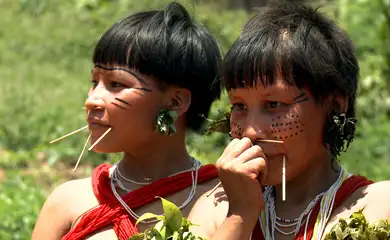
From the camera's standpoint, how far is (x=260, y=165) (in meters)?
3.27

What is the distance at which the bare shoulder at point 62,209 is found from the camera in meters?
4.16

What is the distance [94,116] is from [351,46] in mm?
1120

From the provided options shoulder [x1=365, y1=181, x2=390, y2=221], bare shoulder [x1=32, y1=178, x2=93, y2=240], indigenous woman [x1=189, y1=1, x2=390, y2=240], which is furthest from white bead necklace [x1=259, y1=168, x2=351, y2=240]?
bare shoulder [x1=32, y1=178, x2=93, y2=240]

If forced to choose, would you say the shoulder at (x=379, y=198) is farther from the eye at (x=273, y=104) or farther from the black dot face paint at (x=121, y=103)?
the black dot face paint at (x=121, y=103)

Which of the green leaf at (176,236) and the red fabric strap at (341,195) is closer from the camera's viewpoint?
the green leaf at (176,236)

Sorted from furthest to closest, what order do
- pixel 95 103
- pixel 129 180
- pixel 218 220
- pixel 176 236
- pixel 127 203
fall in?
1. pixel 129 180
2. pixel 127 203
3. pixel 95 103
4. pixel 218 220
5. pixel 176 236

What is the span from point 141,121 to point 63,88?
22.7 ft

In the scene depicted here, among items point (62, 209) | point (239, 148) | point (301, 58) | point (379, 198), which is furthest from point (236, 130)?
point (62, 209)

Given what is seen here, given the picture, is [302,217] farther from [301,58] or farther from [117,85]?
[117,85]

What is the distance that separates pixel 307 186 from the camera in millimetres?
3502

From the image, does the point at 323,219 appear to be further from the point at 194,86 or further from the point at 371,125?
the point at 371,125

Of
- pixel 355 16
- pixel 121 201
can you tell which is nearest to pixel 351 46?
pixel 121 201

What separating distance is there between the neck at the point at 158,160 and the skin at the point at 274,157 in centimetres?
73

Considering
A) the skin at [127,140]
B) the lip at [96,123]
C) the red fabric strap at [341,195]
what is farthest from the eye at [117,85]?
the red fabric strap at [341,195]
